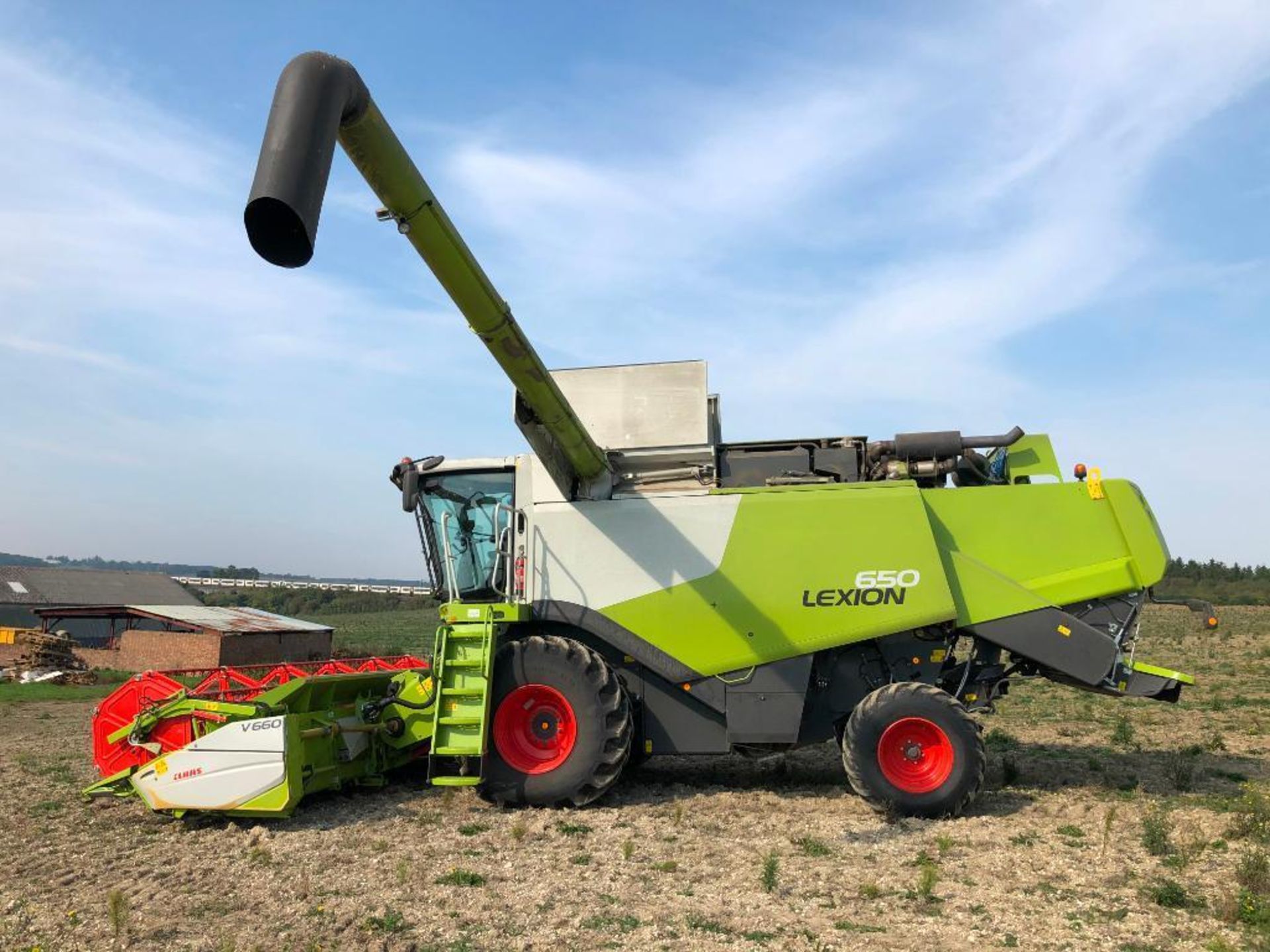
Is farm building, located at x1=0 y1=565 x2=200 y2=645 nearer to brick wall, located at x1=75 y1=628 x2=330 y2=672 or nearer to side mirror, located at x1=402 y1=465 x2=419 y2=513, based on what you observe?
brick wall, located at x1=75 y1=628 x2=330 y2=672

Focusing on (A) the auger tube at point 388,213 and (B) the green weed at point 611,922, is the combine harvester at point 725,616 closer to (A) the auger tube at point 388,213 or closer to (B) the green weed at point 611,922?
(A) the auger tube at point 388,213

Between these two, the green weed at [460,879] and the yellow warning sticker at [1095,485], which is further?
the yellow warning sticker at [1095,485]

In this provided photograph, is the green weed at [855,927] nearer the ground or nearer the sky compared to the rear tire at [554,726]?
nearer the ground

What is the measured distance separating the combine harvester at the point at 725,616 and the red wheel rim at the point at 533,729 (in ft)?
0.07

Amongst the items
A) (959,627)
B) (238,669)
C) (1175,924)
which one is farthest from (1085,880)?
(238,669)

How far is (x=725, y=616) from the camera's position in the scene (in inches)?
315

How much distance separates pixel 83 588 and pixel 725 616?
4503 cm

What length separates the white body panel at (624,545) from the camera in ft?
26.6

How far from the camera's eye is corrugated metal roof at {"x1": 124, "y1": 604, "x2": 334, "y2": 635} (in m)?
26.8

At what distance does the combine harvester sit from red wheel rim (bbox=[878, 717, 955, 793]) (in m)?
0.02

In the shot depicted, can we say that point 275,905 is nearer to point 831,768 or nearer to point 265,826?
point 265,826

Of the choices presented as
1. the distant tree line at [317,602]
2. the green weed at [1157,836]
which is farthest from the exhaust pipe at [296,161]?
the distant tree line at [317,602]

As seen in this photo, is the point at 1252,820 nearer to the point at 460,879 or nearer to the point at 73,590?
the point at 460,879

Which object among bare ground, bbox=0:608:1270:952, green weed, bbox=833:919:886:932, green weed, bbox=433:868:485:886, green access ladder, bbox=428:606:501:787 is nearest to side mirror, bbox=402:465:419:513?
green access ladder, bbox=428:606:501:787
